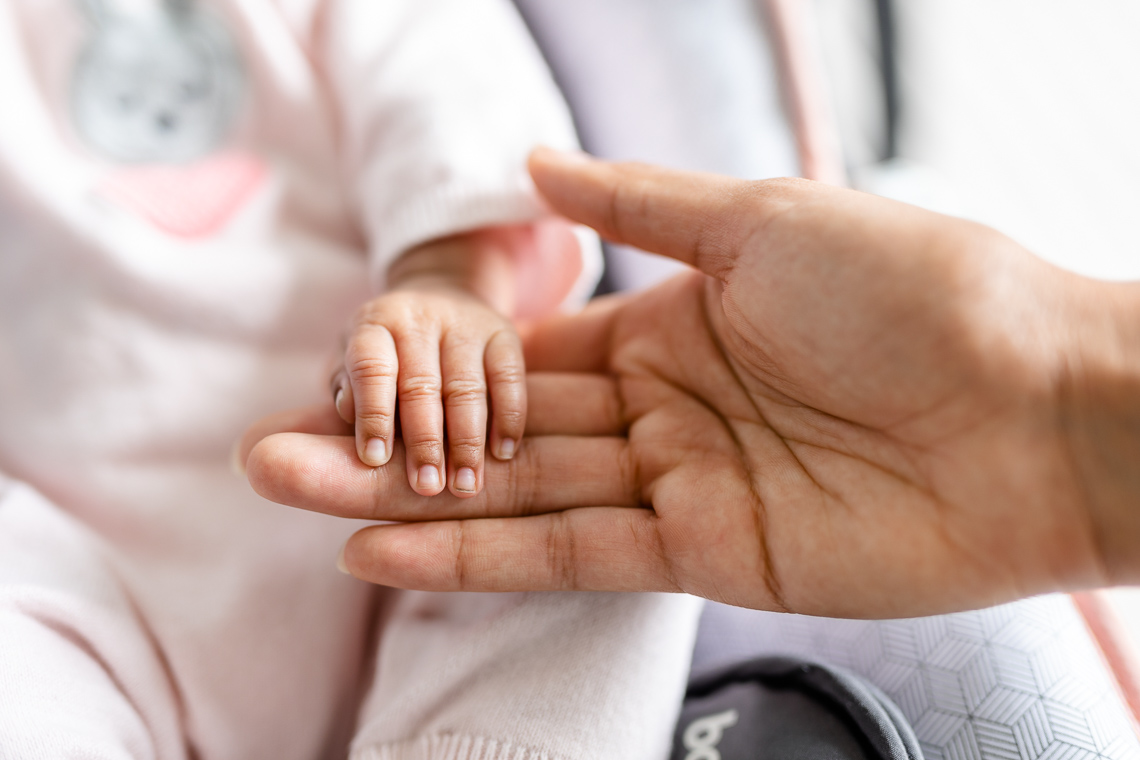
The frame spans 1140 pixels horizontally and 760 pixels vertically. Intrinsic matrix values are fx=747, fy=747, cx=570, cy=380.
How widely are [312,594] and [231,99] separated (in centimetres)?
60

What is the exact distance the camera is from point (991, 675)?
0.65m

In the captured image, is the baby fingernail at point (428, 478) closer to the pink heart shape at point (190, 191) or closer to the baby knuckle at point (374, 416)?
the baby knuckle at point (374, 416)

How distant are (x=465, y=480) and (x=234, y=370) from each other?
15.4 inches

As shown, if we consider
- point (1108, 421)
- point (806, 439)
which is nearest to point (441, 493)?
point (806, 439)

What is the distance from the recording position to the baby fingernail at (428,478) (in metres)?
0.60

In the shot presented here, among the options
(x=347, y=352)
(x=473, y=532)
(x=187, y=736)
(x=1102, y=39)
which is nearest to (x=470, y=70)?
(x=347, y=352)

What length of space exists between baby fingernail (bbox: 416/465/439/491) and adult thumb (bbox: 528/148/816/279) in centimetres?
30

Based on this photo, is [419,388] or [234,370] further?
[234,370]

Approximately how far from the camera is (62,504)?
814 millimetres

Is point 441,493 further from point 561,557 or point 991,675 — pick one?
point 991,675

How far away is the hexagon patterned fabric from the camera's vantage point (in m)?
0.60

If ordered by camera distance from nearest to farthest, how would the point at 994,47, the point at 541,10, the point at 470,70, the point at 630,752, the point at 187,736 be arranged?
the point at 630,752
the point at 187,736
the point at 470,70
the point at 541,10
the point at 994,47

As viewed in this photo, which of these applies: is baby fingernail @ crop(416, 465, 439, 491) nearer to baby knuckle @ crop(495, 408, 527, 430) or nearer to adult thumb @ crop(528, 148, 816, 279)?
baby knuckle @ crop(495, 408, 527, 430)

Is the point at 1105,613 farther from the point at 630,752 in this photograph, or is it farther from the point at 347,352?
the point at 347,352
